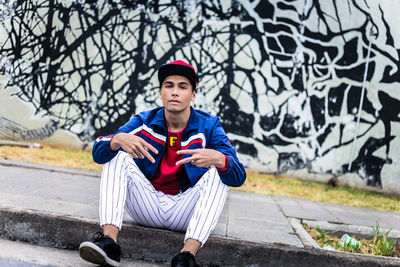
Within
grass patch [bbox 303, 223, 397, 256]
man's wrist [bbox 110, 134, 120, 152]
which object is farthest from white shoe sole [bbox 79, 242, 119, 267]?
grass patch [bbox 303, 223, 397, 256]

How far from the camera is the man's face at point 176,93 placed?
2.67m

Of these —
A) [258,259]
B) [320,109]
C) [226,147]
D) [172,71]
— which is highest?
[320,109]

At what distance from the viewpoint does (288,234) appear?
3.32m

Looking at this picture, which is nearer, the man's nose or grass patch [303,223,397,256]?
the man's nose

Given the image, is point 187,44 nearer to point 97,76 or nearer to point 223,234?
point 97,76

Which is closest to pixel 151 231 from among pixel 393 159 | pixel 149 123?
pixel 149 123

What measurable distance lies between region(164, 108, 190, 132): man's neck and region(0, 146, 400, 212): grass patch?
4.04 meters

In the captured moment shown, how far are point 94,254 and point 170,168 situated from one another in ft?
2.69

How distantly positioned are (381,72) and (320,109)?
5.33 ft

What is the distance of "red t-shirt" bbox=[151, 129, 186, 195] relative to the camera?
2701 millimetres

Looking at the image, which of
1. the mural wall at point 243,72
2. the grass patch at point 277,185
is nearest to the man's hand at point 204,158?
the grass patch at point 277,185

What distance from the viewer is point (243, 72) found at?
8.33 meters

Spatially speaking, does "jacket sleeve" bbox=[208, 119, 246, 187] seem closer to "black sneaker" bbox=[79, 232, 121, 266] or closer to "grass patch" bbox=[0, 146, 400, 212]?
"black sneaker" bbox=[79, 232, 121, 266]

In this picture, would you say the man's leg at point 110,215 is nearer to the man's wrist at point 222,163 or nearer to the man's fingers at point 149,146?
the man's fingers at point 149,146
